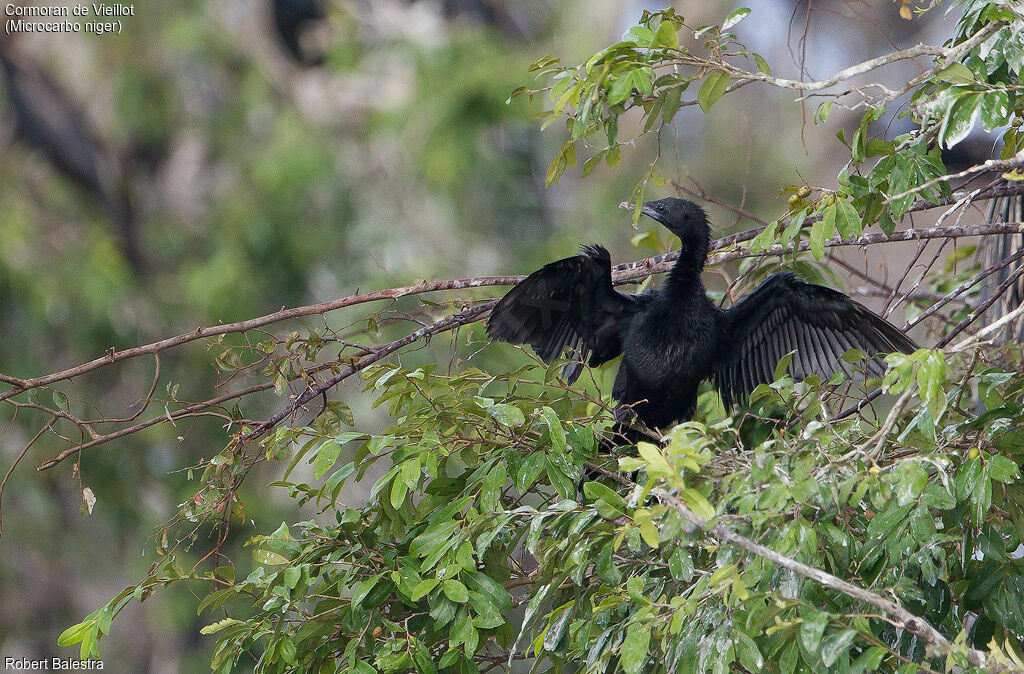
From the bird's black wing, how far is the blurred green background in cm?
347

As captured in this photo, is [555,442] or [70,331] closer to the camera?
[555,442]

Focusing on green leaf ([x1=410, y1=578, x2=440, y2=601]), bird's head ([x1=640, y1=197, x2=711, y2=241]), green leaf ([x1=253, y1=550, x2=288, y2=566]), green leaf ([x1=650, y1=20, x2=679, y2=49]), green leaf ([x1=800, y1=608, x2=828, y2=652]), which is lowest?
green leaf ([x1=253, y1=550, x2=288, y2=566])

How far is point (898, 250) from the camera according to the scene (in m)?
8.21

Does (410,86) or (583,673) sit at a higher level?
(410,86)

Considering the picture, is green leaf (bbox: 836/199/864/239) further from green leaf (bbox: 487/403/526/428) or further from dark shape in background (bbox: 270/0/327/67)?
dark shape in background (bbox: 270/0/327/67)

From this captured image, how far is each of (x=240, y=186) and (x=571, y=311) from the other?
18.8 ft

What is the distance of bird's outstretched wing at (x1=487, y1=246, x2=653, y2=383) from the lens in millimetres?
2328

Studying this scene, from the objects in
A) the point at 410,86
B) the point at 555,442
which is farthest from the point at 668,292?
the point at 410,86

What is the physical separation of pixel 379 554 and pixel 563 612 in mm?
418

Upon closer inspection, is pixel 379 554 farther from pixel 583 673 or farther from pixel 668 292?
pixel 668 292

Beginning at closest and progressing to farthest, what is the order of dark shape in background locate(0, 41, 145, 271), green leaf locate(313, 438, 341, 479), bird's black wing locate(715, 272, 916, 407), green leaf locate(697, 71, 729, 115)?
green leaf locate(313, 438, 341, 479) → green leaf locate(697, 71, 729, 115) → bird's black wing locate(715, 272, 916, 407) → dark shape in background locate(0, 41, 145, 271)

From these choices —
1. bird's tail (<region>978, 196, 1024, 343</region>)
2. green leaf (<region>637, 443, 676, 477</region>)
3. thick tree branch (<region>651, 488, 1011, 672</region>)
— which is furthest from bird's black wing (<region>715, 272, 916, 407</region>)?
green leaf (<region>637, 443, 676, 477</region>)

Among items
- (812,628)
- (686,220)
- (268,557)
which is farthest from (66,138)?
(812,628)

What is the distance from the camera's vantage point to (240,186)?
24.8 ft
